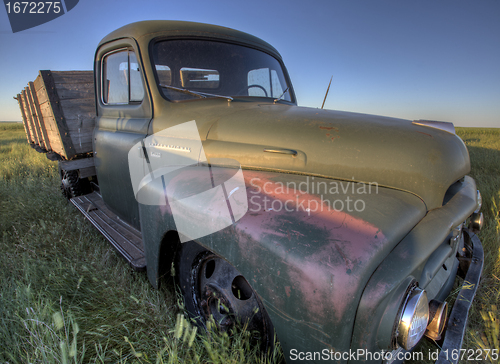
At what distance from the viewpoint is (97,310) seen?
5.46 ft

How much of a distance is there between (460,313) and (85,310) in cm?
201

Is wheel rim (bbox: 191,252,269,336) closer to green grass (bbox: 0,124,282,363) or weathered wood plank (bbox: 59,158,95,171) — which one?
green grass (bbox: 0,124,282,363)

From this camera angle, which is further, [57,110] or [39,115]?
[39,115]

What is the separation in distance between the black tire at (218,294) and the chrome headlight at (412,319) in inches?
20.0

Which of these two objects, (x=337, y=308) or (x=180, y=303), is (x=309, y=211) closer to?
(x=337, y=308)

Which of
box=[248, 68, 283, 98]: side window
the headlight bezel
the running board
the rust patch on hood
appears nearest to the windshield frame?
box=[248, 68, 283, 98]: side window

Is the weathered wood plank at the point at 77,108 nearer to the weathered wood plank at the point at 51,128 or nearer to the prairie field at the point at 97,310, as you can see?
the weathered wood plank at the point at 51,128

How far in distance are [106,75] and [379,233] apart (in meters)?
2.64

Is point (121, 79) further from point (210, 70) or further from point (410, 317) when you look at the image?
point (410, 317)

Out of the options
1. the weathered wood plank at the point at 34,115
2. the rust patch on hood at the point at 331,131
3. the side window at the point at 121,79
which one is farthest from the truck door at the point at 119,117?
the weathered wood plank at the point at 34,115

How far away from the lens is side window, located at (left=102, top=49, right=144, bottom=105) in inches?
83.0

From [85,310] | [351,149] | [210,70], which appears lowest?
[85,310]

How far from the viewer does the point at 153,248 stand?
4.92ft

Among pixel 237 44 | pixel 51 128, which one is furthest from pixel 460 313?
pixel 51 128
